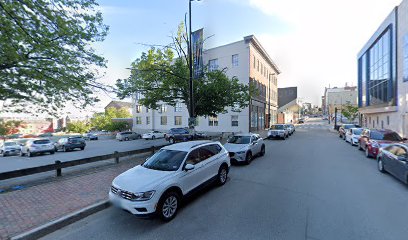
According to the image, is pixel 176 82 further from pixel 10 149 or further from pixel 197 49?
pixel 10 149

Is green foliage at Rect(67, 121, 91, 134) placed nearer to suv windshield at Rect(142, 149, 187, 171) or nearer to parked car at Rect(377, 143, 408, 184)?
suv windshield at Rect(142, 149, 187, 171)

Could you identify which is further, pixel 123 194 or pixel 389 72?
pixel 389 72

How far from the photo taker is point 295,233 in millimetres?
4023

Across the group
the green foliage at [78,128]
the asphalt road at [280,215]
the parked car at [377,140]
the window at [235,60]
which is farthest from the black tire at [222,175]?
the green foliage at [78,128]

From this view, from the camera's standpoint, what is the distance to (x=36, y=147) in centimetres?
1775

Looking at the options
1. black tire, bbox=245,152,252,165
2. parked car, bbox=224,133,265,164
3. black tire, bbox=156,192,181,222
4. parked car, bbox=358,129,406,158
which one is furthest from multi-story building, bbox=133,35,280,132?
black tire, bbox=156,192,181,222

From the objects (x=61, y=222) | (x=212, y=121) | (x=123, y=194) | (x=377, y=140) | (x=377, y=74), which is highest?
(x=377, y=74)

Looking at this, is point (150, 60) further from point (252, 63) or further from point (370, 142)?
point (252, 63)

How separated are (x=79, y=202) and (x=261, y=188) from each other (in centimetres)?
540

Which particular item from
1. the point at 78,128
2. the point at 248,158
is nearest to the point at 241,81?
the point at 248,158

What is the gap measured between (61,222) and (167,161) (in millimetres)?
2711

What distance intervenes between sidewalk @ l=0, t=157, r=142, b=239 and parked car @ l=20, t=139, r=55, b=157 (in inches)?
530

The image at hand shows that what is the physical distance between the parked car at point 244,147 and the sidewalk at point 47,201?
563cm

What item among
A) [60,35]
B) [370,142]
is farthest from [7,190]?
[370,142]
